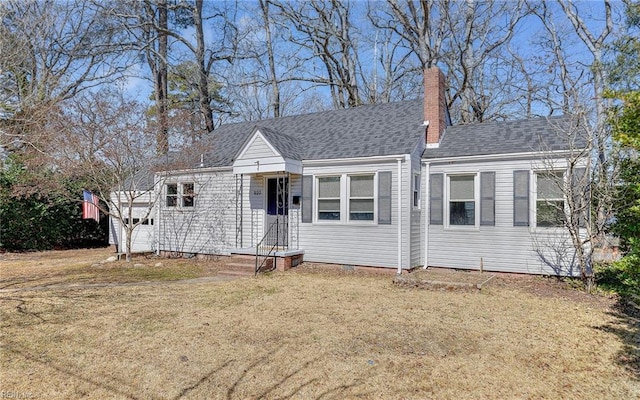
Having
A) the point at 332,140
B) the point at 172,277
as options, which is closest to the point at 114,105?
the point at 172,277

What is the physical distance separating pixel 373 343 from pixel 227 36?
23908 millimetres

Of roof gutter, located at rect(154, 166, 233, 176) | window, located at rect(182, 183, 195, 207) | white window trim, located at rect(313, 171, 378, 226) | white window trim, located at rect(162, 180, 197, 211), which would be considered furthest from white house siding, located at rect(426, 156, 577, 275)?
window, located at rect(182, 183, 195, 207)

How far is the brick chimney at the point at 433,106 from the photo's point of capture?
11.5m

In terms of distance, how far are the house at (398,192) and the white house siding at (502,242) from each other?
0.03 meters

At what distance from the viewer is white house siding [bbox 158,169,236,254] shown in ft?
42.9

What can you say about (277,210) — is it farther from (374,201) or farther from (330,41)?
(330,41)

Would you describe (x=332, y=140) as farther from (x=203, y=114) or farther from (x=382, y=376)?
(x=203, y=114)

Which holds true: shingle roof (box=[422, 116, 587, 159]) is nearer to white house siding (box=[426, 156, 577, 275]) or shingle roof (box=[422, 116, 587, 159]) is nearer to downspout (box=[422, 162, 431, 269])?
white house siding (box=[426, 156, 577, 275])

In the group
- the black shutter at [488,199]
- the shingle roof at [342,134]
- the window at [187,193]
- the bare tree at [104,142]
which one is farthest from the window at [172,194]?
the black shutter at [488,199]

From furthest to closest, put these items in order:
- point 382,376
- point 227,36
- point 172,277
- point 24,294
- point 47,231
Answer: point 227,36, point 47,231, point 172,277, point 24,294, point 382,376

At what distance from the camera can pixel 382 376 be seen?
416 centimetres

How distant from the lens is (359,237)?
10922 mm

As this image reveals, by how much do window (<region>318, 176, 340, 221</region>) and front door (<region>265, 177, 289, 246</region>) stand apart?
121 centimetres

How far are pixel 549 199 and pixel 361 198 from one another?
4.76 metres
